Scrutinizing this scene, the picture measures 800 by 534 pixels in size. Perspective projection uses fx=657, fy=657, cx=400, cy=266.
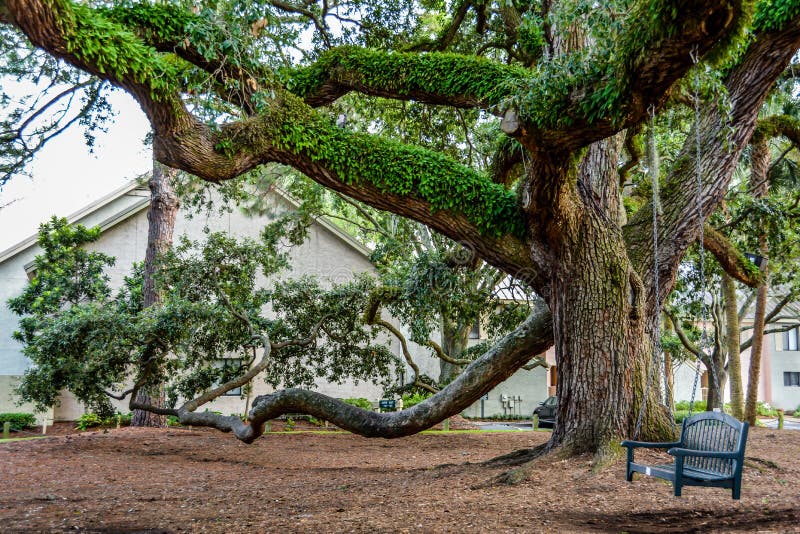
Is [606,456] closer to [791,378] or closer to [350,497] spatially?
[350,497]

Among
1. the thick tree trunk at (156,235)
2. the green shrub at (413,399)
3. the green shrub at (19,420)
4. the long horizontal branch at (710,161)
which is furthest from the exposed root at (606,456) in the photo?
the green shrub at (19,420)

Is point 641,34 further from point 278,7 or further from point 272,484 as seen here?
point 278,7

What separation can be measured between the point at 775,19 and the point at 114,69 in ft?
23.6

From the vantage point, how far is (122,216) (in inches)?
824

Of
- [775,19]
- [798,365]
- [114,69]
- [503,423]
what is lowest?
[503,423]

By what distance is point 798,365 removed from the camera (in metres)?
34.2

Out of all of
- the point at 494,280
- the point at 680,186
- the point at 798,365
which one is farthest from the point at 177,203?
the point at 798,365

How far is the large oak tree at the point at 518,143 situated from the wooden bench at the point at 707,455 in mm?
1398

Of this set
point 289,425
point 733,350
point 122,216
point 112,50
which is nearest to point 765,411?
point 733,350

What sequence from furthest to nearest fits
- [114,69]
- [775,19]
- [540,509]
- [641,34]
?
1. [775,19]
2. [114,69]
3. [540,509]
4. [641,34]

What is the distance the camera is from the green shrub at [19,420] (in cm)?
1925

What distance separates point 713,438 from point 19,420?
19.5m

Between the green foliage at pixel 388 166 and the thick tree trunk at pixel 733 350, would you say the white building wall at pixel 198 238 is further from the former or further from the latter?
the green foliage at pixel 388 166

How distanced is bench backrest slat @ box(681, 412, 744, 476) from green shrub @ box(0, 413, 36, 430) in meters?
18.9
